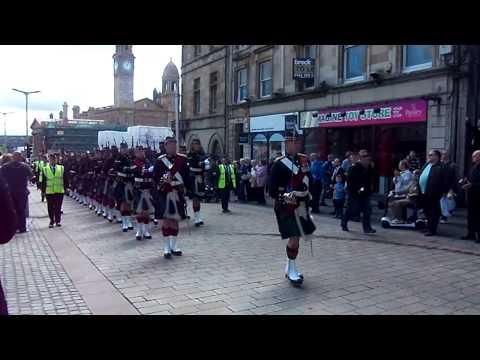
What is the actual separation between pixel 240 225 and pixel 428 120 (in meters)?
7.58

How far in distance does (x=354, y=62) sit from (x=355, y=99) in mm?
1719

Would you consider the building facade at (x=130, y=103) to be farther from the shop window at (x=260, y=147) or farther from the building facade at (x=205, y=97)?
the shop window at (x=260, y=147)

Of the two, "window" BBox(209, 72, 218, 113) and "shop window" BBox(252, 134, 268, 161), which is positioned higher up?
"window" BBox(209, 72, 218, 113)

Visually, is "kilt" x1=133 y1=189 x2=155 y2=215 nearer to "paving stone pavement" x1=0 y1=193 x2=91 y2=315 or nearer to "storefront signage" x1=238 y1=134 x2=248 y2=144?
"paving stone pavement" x1=0 y1=193 x2=91 y2=315

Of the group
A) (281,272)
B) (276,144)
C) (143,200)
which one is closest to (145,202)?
(143,200)

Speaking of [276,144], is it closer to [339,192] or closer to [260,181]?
[260,181]

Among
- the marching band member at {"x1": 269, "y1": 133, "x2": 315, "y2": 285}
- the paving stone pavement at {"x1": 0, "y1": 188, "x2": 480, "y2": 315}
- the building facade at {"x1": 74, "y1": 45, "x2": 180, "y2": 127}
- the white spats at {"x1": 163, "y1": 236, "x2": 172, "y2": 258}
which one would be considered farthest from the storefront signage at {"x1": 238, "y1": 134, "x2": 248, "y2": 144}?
the building facade at {"x1": 74, "y1": 45, "x2": 180, "y2": 127}

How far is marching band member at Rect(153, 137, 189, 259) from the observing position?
7.81m

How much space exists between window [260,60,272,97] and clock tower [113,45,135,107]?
3391 inches

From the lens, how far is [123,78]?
106750 millimetres
